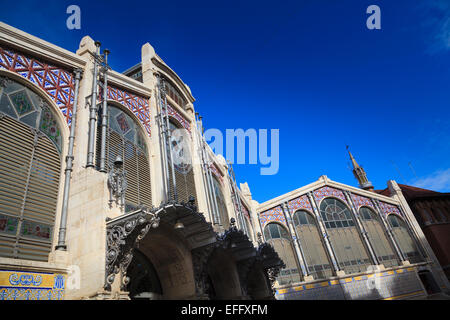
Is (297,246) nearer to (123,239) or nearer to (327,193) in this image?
(327,193)

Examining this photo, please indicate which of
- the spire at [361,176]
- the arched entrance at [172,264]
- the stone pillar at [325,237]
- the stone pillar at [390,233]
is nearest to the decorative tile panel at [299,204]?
the stone pillar at [325,237]

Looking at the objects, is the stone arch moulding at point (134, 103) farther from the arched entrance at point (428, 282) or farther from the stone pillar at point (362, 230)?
the arched entrance at point (428, 282)

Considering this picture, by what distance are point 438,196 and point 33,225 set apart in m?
42.1

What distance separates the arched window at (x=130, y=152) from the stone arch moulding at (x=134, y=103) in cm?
36

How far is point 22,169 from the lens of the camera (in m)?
7.68

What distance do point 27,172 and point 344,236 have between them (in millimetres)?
29429

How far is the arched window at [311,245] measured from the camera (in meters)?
27.7

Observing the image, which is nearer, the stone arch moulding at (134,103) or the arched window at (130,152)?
the arched window at (130,152)

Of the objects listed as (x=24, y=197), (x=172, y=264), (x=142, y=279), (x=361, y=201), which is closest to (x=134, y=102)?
(x=24, y=197)

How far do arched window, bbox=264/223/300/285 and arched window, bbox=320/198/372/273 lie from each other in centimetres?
447

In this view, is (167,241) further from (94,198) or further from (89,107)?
(89,107)

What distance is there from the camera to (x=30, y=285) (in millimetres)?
6195

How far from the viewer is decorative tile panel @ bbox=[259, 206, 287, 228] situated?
98.2 ft

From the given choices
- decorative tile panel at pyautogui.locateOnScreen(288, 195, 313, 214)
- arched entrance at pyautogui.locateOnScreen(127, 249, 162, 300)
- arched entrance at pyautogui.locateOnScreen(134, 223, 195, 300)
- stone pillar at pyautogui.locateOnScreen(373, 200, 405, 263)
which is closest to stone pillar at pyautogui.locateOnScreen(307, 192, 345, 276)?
decorative tile panel at pyautogui.locateOnScreen(288, 195, 313, 214)
